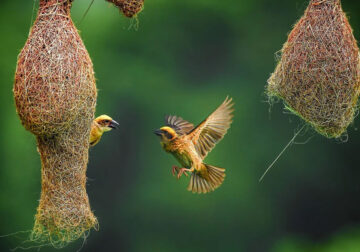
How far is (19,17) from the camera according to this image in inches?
421

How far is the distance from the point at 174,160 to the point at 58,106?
6246mm

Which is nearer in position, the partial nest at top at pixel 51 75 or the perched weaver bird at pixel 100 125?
the partial nest at top at pixel 51 75

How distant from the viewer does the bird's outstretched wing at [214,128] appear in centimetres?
551

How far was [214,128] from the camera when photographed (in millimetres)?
5543

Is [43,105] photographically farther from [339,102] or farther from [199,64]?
[199,64]

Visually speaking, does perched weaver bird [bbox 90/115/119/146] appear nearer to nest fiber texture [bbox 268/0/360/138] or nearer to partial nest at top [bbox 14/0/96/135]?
partial nest at top [bbox 14/0/96/135]

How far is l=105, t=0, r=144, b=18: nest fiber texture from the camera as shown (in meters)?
4.74

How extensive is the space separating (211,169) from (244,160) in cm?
525

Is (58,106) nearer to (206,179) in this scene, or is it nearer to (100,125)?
(100,125)

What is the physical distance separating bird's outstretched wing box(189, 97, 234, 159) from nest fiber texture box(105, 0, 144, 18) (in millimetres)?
1063

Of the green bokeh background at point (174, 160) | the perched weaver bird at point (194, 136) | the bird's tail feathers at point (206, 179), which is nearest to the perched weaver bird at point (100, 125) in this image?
the perched weaver bird at point (194, 136)

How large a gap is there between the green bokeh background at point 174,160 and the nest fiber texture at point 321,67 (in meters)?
5.64

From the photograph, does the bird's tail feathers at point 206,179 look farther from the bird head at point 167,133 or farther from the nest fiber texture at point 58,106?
the nest fiber texture at point 58,106

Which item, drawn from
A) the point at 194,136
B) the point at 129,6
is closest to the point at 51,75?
the point at 129,6
